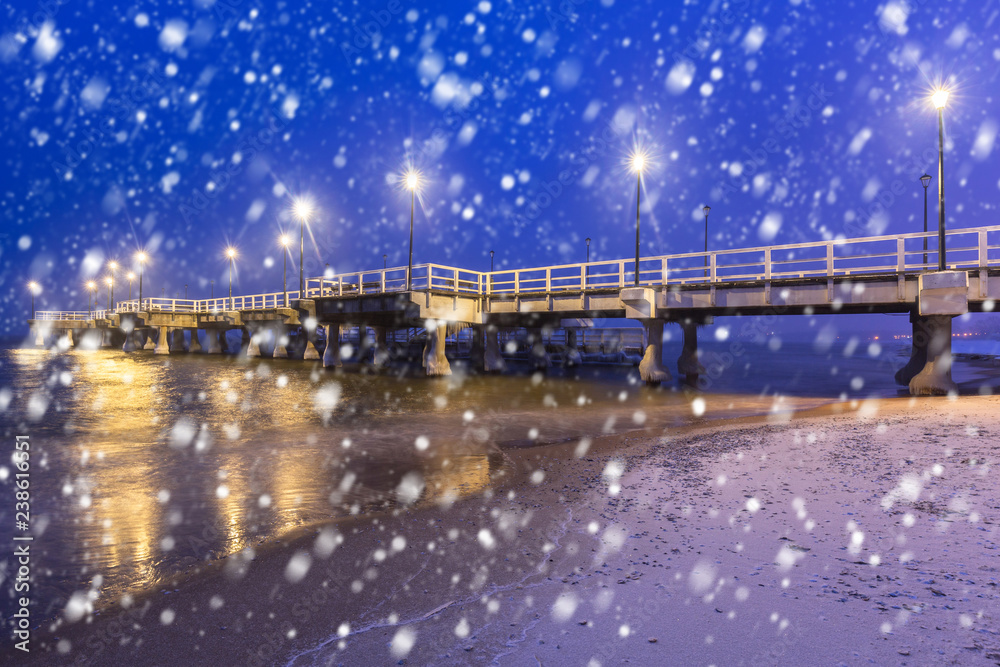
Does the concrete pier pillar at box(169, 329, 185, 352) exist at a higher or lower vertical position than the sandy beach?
higher

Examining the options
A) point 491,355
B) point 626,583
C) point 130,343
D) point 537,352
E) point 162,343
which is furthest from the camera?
point 130,343

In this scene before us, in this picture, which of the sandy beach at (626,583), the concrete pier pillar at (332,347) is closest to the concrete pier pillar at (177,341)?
the concrete pier pillar at (332,347)

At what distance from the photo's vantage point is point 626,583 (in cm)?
457

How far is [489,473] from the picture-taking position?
938 cm

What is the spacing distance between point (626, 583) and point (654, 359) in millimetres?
23665

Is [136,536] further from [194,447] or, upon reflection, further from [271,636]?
[194,447]

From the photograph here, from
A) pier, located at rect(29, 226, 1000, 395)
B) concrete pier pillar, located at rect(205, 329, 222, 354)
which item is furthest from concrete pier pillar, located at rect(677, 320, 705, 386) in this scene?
concrete pier pillar, located at rect(205, 329, 222, 354)

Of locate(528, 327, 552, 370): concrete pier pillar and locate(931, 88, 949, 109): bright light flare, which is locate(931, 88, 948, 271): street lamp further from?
locate(528, 327, 552, 370): concrete pier pillar

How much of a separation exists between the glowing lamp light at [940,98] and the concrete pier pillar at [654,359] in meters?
13.5

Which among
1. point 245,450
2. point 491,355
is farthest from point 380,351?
point 245,450

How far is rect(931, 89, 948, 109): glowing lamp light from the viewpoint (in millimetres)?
16016

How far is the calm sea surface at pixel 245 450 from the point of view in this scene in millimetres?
6223

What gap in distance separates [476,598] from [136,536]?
470 cm

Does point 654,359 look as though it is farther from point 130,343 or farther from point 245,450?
point 130,343
